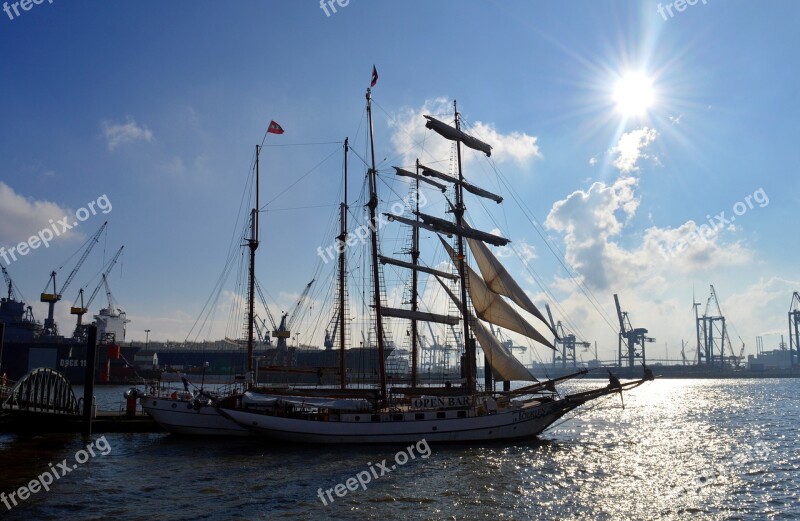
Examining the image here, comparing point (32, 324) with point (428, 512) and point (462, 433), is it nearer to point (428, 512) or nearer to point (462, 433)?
point (462, 433)

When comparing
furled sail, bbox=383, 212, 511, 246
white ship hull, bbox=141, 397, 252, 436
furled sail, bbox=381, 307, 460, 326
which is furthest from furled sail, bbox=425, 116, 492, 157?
white ship hull, bbox=141, 397, 252, 436

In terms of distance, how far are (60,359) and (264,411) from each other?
294 feet

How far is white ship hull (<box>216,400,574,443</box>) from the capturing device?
3722cm

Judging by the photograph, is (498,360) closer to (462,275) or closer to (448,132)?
(462,275)

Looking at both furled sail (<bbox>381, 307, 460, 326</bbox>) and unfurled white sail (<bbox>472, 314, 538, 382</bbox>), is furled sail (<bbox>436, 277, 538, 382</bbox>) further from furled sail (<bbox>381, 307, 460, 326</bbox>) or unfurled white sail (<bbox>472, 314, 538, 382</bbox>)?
furled sail (<bbox>381, 307, 460, 326</bbox>)

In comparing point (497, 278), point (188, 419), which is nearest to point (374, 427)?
point (188, 419)

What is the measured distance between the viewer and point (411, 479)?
1086 inches

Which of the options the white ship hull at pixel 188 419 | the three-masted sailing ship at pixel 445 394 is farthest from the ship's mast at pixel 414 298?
the white ship hull at pixel 188 419

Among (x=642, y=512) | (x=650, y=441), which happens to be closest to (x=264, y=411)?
(x=642, y=512)

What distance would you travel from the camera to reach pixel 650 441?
42.5 m

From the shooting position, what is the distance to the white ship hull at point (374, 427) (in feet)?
122

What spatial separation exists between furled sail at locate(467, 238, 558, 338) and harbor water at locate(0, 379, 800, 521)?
31.2ft

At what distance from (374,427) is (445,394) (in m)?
8.52

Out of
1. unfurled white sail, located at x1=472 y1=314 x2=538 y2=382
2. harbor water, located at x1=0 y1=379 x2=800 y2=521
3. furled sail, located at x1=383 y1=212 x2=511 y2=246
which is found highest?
furled sail, located at x1=383 y1=212 x2=511 y2=246
